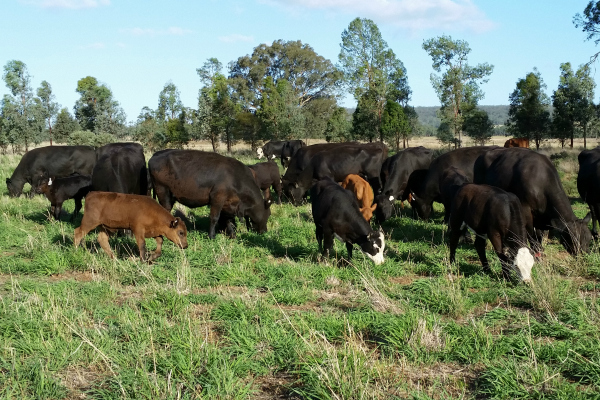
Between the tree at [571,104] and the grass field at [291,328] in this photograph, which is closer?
the grass field at [291,328]

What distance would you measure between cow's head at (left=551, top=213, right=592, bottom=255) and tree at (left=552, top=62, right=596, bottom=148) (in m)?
37.6

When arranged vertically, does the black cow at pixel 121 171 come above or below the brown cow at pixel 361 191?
above


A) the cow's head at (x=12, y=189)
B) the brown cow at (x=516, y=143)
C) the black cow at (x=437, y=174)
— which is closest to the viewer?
the black cow at (x=437, y=174)

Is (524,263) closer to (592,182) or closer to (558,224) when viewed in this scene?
(558,224)

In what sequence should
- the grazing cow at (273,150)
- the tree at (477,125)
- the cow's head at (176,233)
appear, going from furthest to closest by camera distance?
1. the tree at (477,125)
2. the grazing cow at (273,150)
3. the cow's head at (176,233)

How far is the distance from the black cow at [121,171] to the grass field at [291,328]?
3452mm

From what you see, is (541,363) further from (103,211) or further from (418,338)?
(103,211)

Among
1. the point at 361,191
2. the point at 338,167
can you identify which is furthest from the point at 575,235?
the point at 338,167

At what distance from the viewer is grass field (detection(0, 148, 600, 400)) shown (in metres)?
4.68

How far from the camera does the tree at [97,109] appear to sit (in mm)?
52156

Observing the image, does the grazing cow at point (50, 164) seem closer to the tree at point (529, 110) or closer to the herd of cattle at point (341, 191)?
the herd of cattle at point (341, 191)

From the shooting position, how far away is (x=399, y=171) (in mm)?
15172

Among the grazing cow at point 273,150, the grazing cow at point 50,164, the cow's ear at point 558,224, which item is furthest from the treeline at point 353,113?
the cow's ear at point 558,224

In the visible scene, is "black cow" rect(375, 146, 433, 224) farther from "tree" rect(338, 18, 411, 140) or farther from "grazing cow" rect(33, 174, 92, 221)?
"tree" rect(338, 18, 411, 140)
